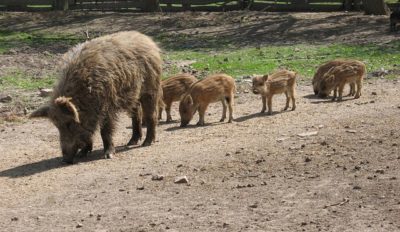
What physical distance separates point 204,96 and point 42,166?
3.39 m

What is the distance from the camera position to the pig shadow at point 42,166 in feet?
36.8

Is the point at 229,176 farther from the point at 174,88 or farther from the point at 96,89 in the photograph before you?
the point at 174,88

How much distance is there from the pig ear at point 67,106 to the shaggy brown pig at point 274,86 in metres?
3.97

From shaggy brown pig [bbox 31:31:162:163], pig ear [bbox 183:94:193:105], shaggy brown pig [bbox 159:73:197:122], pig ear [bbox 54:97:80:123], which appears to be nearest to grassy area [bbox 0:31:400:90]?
shaggy brown pig [bbox 159:73:197:122]

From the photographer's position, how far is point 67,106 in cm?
1138

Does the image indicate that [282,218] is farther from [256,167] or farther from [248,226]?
[256,167]

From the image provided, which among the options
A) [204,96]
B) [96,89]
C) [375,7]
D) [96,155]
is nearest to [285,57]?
[204,96]

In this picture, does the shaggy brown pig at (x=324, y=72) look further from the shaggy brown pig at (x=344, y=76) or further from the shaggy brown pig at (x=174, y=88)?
the shaggy brown pig at (x=174, y=88)

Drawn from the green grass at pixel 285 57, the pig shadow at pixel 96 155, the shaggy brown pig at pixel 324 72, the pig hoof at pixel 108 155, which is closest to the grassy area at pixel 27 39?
the green grass at pixel 285 57

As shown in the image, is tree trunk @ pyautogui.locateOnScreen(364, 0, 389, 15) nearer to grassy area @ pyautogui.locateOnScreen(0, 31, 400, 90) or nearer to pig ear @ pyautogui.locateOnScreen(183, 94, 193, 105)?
grassy area @ pyautogui.locateOnScreen(0, 31, 400, 90)

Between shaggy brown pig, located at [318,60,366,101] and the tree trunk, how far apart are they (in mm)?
13607

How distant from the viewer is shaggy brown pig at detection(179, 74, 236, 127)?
45.6ft

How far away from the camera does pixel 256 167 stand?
10.2 m

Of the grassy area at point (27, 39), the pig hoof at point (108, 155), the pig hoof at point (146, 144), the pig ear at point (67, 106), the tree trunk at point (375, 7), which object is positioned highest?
the pig ear at point (67, 106)
